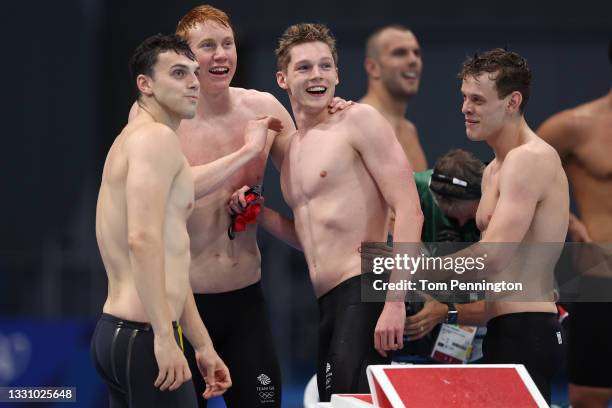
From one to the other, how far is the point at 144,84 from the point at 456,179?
179cm

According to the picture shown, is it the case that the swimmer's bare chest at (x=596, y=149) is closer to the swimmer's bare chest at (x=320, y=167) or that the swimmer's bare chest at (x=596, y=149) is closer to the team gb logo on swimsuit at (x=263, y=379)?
the swimmer's bare chest at (x=320, y=167)

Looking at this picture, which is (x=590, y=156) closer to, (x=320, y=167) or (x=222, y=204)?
(x=320, y=167)

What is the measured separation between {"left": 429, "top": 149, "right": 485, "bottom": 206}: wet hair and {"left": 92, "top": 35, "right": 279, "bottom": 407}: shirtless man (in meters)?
1.60

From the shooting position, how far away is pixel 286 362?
29.3 feet

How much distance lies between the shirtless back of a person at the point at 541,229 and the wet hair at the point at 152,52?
57.1 inches

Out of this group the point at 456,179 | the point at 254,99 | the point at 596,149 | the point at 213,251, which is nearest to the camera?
the point at 213,251

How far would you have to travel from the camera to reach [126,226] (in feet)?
12.2

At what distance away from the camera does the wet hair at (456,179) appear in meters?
5.01

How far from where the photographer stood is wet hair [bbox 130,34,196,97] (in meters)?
3.92

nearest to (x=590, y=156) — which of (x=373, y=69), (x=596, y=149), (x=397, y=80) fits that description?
(x=596, y=149)

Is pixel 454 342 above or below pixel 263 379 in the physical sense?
above

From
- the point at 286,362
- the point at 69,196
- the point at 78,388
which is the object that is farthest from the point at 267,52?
the point at 78,388

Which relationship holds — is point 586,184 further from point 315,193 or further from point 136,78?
point 136,78

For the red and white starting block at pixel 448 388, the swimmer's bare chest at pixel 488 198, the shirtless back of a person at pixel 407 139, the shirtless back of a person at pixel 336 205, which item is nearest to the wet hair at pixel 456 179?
the swimmer's bare chest at pixel 488 198
